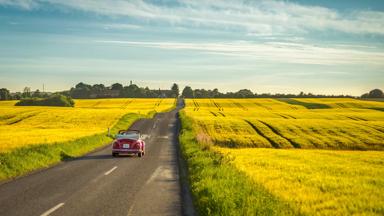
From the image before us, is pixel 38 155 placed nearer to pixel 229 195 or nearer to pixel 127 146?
pixel 127 146

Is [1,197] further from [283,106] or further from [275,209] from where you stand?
[283,106]

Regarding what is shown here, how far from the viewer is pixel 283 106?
4695 inches

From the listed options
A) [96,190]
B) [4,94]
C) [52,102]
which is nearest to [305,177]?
[96,190]

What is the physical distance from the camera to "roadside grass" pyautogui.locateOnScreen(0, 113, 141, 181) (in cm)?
1878

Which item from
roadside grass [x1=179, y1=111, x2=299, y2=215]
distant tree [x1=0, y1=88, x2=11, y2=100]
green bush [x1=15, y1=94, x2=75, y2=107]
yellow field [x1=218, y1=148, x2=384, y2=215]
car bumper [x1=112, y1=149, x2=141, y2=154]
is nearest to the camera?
roadside grass [x1=179, y1=111, x2=299, y2=215]

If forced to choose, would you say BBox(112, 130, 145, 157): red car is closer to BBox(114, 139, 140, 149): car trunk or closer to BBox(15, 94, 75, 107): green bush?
BBox(114, 139, 140, 149): car trunk

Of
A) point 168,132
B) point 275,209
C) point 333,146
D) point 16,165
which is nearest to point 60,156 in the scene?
point 16,165

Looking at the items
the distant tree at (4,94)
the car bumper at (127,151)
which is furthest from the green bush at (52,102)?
the car bumper at (127,151)

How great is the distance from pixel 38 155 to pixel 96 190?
9254mm

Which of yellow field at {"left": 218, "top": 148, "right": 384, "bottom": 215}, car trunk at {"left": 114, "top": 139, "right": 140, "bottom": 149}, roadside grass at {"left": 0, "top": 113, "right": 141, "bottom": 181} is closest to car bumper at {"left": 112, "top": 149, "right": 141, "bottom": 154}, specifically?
car trunk at {"left": 114, "top": 139, "right": 140, "bottom": 149}

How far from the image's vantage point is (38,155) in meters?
22.6

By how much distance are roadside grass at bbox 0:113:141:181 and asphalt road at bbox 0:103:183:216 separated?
2.99 ft

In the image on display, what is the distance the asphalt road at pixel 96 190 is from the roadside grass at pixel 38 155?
91 centimetres

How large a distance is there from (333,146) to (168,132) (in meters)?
17.8
